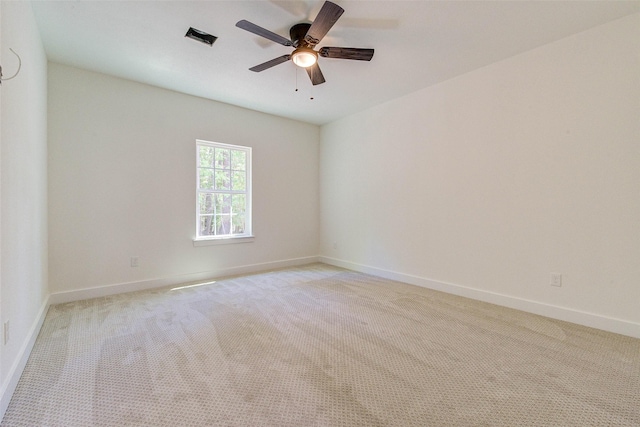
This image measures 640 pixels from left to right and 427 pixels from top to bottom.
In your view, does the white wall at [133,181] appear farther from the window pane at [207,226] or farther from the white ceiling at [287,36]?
the white ceiling at [287,36]

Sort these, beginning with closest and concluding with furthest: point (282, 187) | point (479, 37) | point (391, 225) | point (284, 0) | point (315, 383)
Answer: point (315, 383) < point (284, 0) < point (479, 37) < point (391, 225) < point (282, 187)

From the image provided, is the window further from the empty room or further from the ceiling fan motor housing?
the ceiling fan motor housing

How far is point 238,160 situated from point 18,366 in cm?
339

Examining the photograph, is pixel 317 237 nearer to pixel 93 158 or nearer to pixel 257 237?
pixel 257 237

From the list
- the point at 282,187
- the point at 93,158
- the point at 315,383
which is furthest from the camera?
the point at 282,187

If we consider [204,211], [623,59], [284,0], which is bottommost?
[204,211]

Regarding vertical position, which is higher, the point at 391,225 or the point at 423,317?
the point at 391,225

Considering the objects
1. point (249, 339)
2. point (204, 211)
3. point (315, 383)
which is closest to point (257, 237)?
point (204, 211)

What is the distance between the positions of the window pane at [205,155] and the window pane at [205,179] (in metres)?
0.09

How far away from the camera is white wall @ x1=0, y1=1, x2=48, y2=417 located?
60.5 inches

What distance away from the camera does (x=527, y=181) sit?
2854 millimetres

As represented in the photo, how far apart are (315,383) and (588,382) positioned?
168cm

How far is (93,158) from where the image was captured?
3.25 metres

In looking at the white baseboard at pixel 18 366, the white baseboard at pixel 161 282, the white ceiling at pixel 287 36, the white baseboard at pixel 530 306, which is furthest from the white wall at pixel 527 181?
the white baseboard at pixel 18 366
